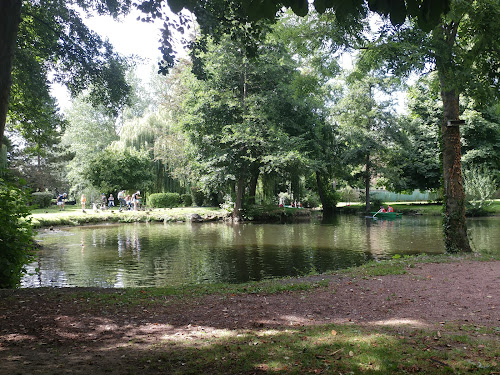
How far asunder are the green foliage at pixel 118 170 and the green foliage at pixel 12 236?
26.9m

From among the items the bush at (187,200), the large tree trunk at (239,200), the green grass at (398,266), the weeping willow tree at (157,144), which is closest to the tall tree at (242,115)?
the large tree trunk at (239,200)

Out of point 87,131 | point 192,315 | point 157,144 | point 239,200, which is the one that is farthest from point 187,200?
point 192,315

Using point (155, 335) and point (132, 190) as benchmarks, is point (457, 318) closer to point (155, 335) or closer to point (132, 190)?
point (155, 335)

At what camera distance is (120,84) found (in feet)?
40.3

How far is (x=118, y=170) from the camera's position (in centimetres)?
3428

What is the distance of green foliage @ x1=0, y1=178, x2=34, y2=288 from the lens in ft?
23.9

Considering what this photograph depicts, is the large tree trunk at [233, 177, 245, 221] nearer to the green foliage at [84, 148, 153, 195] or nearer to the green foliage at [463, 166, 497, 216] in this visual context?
the green foliage at [84, 148, 153, 195]

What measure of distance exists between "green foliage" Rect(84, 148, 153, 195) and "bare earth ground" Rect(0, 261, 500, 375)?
27997 millimetres

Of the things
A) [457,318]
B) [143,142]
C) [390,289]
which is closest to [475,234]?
[390,289]

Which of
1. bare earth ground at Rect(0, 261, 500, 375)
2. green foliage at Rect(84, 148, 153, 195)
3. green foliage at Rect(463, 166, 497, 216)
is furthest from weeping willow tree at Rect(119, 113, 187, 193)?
bare earth ground at Rect(0, 261, 500, 375)

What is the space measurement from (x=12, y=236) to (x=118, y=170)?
91.6ft

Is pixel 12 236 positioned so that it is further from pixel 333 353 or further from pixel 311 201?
pixel 311 201

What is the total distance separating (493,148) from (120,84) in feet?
114

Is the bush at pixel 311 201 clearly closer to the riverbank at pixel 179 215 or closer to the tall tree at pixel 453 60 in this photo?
the riverbank at pixel 179 215
